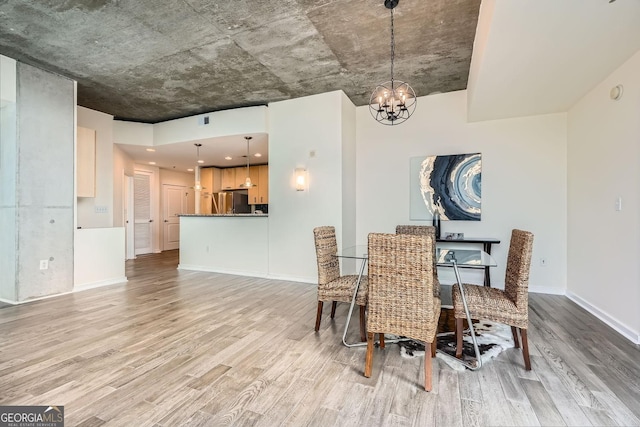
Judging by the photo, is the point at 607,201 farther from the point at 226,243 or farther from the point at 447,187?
the point at 226,243

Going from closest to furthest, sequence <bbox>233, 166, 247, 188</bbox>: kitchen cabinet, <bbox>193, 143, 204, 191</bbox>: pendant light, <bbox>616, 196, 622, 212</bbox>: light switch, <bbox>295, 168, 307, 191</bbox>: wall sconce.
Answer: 1. <bbox>616, 196, 622, 212</bbox>: light switch
2. <bbox>295, 168, 307, 191</bbox>: wall sconce
3. <bbox>193, 143, 204, 191</bbox>: pendant light
4. <bbox>233, 166, 247, 188</bbox>: kitchen cabinet

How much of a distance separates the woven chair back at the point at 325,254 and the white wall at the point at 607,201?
8.44 feet

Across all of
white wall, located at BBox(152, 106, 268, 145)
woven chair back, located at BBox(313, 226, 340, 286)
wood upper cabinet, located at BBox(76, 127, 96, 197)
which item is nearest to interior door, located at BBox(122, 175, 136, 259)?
white wall, located at BBox(152, 106, 268, 145)

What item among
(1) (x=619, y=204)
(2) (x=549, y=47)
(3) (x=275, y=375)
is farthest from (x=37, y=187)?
(1) (x=619, y=204)

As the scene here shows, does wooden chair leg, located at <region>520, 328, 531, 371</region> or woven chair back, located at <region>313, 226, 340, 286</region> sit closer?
wooden chair leg, located at <region>520, 328, 531, 371</region>

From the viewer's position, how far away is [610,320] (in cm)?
285

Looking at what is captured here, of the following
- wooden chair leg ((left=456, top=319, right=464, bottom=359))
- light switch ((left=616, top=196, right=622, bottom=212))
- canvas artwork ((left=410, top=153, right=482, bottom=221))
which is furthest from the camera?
canvas artwork ((left=410, top=153, right=482, bottom=221))

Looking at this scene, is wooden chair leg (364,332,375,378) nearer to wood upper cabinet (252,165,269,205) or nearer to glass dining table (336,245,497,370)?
glass dining table (336,245,497,370)

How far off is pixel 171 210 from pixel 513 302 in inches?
343

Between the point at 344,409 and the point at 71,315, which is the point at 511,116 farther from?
the point at 71,315

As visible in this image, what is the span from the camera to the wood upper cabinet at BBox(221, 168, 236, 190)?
27.3 feet

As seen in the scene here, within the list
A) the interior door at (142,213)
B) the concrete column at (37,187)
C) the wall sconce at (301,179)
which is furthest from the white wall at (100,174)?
the wall sconce at (301,179)

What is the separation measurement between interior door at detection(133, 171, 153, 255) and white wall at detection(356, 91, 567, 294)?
6.07 m

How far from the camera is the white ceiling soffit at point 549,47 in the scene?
196 centimetres
